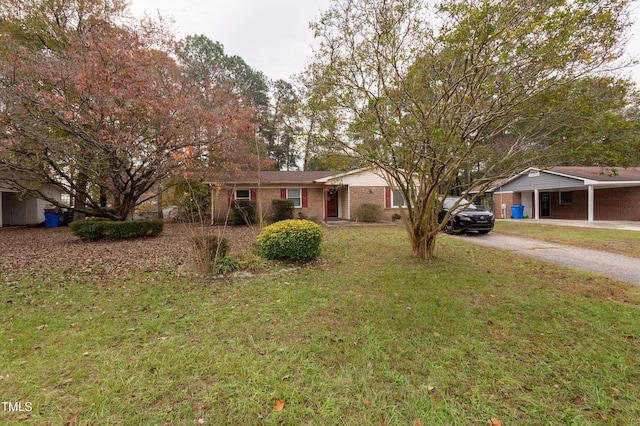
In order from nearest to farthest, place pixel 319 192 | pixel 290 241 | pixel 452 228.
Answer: pixel 290 241 → pixel 452 228 → pixel 319 192

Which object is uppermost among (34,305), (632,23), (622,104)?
(632,23)

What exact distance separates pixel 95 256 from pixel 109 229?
274 cm

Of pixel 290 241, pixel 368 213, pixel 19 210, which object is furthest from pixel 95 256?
pixel 19 210

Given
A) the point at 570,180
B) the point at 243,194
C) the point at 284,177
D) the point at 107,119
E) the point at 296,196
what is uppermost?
the point at 107,119

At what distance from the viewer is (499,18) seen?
416 cm

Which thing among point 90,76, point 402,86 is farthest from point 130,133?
point 402,86

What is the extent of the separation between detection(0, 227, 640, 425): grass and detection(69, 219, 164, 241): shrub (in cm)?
468

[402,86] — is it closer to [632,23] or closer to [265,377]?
[632,23]

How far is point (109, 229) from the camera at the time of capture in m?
9.32

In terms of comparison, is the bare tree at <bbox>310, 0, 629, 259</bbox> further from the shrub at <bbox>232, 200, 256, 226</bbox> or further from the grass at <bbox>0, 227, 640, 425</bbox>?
the shrub at <bbox>232, 200, 256, 226</bbox>

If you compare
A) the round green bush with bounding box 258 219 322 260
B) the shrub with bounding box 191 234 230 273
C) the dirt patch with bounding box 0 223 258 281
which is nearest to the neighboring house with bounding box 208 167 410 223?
the dirt patch with bounding box 0 223 258 281

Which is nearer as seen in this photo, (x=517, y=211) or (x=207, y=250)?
(x=207, y=250)

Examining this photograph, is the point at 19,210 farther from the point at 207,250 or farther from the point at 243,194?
the point at 207,250

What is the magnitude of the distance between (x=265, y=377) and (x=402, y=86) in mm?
Result: 5332
